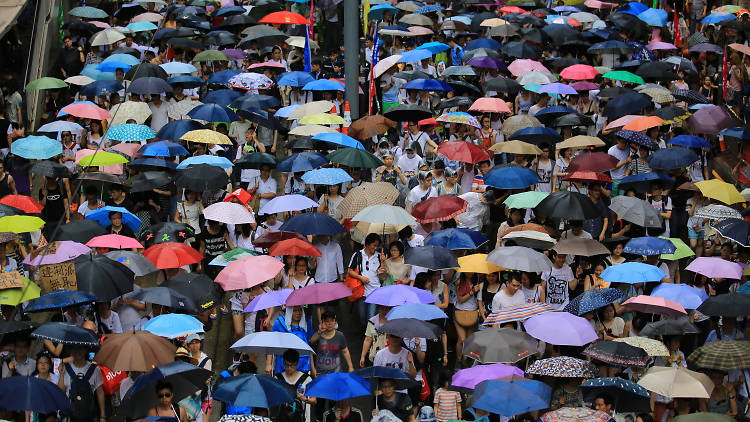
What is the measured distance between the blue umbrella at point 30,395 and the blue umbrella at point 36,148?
768cm

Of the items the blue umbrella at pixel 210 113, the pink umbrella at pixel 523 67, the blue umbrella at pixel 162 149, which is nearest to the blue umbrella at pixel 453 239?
the blue umbrella at pixel 162 149

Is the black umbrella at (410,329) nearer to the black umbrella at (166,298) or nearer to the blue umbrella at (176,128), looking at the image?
the black umbrella at (166,298)

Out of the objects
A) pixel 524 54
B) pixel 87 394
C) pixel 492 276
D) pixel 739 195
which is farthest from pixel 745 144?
pixel 87 394

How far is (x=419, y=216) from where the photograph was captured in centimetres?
1730

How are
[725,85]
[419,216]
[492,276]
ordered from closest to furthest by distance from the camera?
[492,276] < [419,216] < [725,85]

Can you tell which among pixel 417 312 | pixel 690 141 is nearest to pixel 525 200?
pixel 417 312

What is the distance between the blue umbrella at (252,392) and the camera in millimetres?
12023

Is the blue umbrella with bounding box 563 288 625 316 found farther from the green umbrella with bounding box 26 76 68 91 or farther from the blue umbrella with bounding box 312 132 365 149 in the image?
the green umbrella with bounding box 26 76 68 91

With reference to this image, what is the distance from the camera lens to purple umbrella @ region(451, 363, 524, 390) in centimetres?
1278

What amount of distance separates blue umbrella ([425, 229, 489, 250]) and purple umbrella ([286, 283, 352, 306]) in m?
2.00

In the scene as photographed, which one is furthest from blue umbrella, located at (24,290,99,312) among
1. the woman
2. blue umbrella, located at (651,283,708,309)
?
blue umbrella, located at (651,283,708,309)

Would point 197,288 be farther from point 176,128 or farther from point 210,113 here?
point 210,113

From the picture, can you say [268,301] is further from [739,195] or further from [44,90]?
[44,90]

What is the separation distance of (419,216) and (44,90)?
34.9 feet
